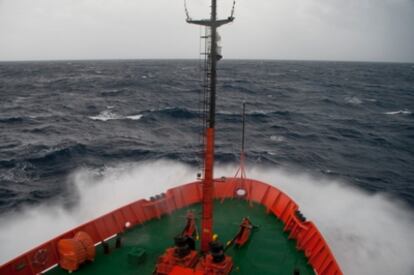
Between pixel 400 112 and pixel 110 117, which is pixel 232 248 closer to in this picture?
pixel 110 117

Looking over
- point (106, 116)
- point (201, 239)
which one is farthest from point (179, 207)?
point (106, 116)

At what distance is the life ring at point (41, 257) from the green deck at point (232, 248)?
1.71 feet

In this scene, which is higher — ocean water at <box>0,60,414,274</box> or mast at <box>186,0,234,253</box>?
mast at <box>186,0,234,253</box>

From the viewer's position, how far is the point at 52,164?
3098cm

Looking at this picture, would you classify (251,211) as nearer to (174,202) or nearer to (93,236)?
(174,202)

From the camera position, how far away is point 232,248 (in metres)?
14.4

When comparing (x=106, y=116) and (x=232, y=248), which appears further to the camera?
(x=106, y=116)

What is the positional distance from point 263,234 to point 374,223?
11.3 m

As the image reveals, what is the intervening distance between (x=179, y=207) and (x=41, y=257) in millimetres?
7165

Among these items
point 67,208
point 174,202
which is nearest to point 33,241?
point 67,208

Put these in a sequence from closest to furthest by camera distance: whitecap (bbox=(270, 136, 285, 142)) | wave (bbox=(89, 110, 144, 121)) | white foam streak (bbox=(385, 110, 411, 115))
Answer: whitecap (bbox=(270, 136, 285, 142)), wave (bbox=(89, 110, 144, 121)), white foam streak (bbox=(385, 110, 411, 115))

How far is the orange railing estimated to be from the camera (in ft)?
39.8

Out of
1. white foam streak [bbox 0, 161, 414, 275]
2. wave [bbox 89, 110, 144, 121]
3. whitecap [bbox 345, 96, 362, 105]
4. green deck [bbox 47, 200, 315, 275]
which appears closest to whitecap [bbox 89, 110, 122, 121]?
wave [bbox 89, 110, 144, 121]

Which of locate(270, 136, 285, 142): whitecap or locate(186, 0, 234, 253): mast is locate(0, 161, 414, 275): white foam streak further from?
locate(270, 136, 285, 142): whitecap
